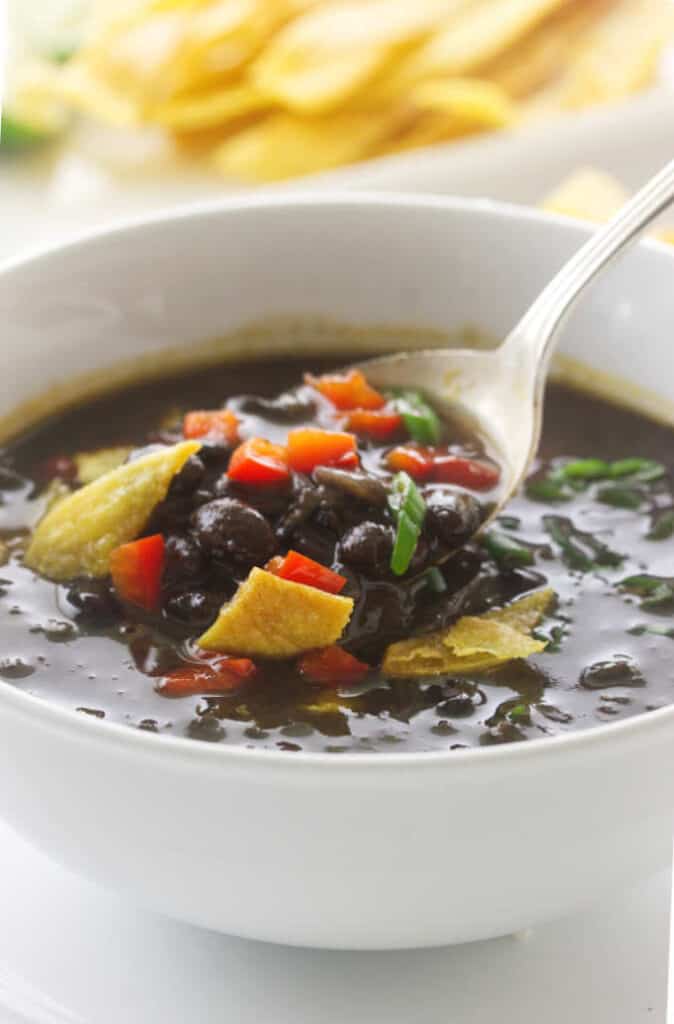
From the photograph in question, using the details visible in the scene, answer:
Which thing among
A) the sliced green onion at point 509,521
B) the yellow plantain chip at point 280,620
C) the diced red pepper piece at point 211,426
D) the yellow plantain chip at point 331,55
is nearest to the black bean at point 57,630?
the yellow plantain chip at point 280,620

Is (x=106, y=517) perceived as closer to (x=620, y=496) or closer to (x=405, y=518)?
(x=405, y=518)

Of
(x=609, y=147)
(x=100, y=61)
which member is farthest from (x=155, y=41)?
(x=609, y=147)

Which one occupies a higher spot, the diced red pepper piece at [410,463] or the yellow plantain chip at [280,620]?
the diced red pepper piece at [410,463]

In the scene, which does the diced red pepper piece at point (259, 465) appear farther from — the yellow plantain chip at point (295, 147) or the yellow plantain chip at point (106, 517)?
the yellow plantain chip at point (295, 147)

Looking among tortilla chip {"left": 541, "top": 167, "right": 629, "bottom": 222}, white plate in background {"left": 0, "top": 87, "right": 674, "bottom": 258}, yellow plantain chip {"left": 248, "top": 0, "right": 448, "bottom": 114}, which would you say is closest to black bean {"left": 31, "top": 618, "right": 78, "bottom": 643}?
tortilla chip {"left": 541, "top": 167, "right": 629, "bottom": 222}

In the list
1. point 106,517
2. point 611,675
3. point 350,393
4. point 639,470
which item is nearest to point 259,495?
point 106,517
